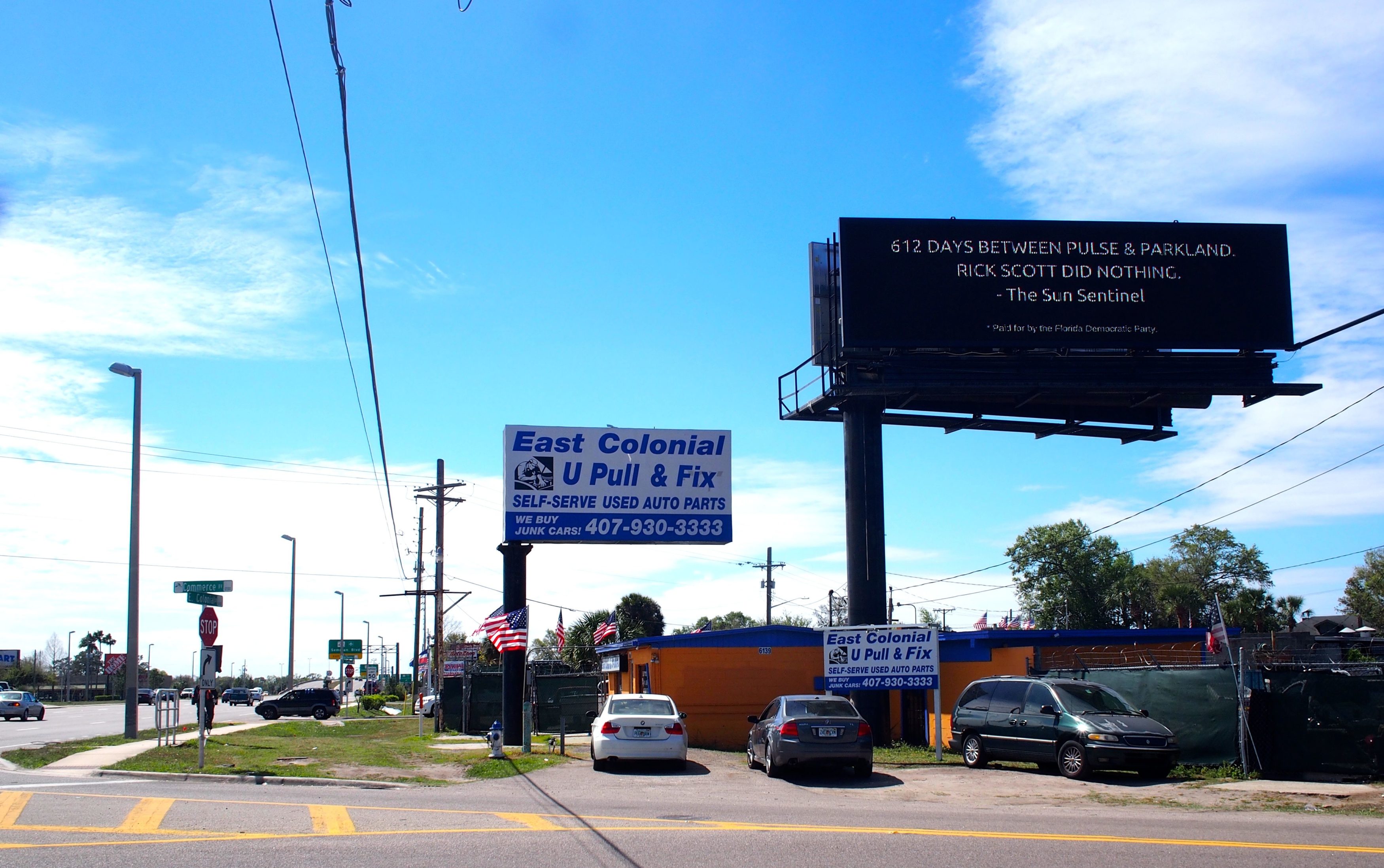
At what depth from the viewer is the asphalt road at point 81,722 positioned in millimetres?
30750

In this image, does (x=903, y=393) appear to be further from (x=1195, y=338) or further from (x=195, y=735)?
(x=195, y=735)

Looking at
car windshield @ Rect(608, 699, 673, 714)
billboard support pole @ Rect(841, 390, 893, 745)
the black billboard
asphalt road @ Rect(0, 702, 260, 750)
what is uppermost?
the black billboard

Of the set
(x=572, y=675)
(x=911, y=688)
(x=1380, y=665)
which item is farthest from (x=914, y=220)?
(x=572, y=675)

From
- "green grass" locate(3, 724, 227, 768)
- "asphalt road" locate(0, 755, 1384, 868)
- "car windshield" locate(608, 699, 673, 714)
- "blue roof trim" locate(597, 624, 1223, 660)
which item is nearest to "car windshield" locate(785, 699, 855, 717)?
"asphalt road" locate(0, 755, 1384, 868)

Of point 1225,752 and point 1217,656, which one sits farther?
point 1217,656

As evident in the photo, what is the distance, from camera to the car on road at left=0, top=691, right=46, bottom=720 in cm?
4806

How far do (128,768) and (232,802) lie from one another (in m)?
6.47

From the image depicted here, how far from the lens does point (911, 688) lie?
2233 centimetres

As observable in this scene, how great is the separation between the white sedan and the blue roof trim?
7155 mm

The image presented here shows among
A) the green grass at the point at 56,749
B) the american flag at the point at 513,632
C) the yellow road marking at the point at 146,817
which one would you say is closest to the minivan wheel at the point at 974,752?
the american flag at the point at 513,632

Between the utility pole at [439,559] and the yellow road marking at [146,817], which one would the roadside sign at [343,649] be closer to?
the utility pole at [439,559]

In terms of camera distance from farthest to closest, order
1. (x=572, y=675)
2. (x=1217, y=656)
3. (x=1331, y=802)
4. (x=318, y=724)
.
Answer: (x=318, y=724) < (x=572, y=675) < (x=1217, y=656) < (x=1331, y=802)

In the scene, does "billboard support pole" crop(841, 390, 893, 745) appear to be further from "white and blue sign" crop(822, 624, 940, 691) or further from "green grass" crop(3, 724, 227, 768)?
"green grass" crop(3, 724, 227, 768)

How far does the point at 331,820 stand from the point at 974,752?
11.6 meters
